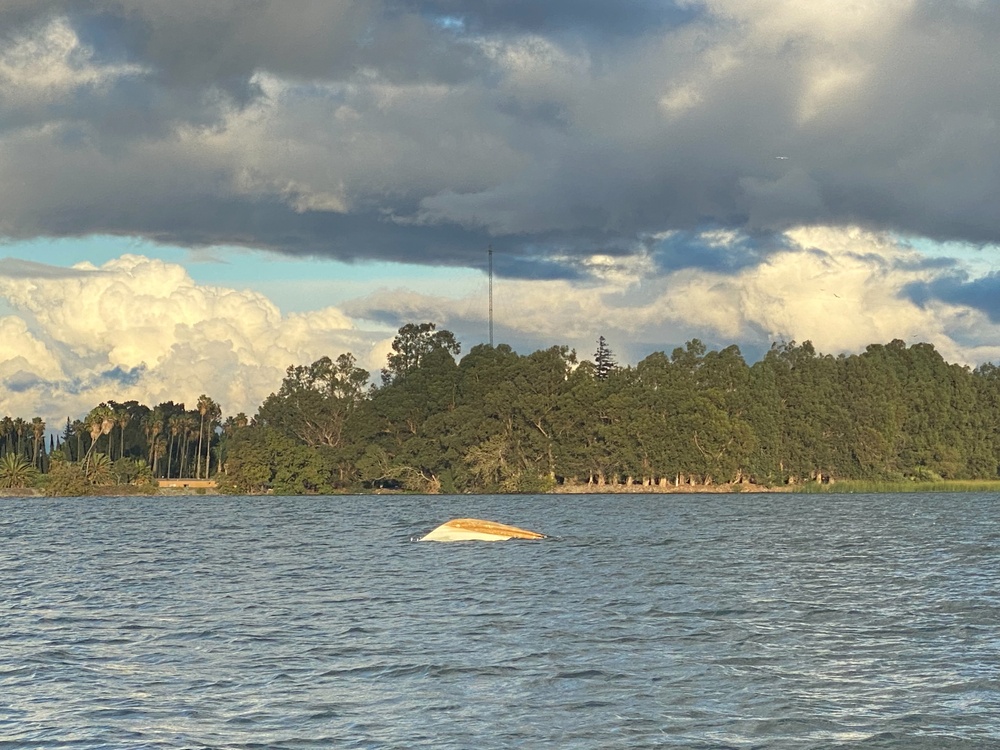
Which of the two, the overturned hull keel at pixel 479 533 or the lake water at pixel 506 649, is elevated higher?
the overturned hull keel at pixel 479 533

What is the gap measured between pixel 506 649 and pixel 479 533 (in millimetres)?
42898

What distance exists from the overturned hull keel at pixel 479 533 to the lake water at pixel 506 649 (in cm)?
708

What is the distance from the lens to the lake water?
21547 mm

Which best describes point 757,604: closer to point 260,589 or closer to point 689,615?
point 689,615

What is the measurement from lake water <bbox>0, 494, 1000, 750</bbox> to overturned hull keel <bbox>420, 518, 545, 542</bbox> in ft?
23.2

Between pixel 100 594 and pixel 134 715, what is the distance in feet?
77.6

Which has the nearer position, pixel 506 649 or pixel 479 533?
pixel 506 649

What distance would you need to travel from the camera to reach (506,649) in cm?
3027

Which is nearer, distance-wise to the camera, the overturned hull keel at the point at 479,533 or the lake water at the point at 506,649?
the lake water at the point at 506,649

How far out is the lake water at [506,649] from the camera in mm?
21547

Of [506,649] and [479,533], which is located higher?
[479,533]

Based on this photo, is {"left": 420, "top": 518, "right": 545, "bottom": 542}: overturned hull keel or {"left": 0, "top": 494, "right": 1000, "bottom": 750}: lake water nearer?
{"left": 0, "top": 494, "right": 1000, "bottom": 750}: lake water

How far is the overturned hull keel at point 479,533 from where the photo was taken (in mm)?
72562

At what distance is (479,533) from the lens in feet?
240
